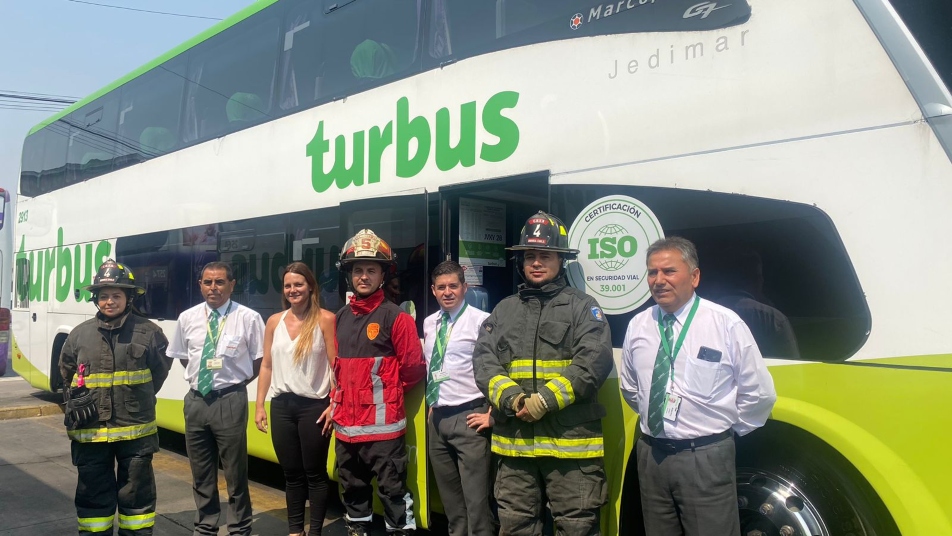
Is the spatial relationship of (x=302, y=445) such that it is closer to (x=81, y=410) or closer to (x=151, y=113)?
(x=81, y=410)

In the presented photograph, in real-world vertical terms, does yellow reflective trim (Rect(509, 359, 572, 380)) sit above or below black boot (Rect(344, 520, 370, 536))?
above

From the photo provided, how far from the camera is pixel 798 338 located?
2.96 meters

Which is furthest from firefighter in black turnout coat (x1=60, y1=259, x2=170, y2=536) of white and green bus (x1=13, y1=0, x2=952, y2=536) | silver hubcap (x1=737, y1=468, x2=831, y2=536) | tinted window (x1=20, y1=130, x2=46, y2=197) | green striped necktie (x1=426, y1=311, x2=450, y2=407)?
tinted window (x1=20, y1=130, x2=46, y2=197)

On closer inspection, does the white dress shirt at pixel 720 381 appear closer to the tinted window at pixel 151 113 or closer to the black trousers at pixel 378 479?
the black trousers at pixel 378 479

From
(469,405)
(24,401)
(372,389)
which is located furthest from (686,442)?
(24,401)

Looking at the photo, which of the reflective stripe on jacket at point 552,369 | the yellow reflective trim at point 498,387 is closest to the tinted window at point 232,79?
the reflective stripe on jacket at point 552,369

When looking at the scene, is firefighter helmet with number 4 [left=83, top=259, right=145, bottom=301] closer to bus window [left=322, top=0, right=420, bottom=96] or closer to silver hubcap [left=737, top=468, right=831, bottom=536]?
bus window [left=322, top=0, right=420, bottom=96]

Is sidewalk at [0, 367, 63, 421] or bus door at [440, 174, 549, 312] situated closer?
bus door at [440, 174, 549, 312]

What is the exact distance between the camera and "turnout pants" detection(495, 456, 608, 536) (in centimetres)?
331

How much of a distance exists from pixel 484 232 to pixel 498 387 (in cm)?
149

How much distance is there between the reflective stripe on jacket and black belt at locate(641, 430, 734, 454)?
40 centimetres

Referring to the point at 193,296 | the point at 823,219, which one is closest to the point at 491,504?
the point at 823,219

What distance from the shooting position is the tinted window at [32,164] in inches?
415

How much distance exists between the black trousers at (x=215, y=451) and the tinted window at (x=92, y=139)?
525cm
